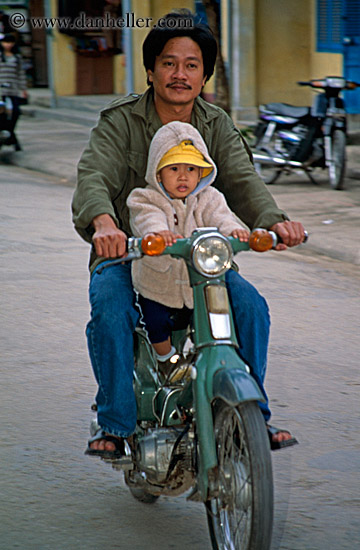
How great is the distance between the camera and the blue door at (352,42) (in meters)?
14.4

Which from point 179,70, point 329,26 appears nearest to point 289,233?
point 179,70

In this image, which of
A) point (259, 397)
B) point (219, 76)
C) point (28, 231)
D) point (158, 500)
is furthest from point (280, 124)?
point (259, 397)

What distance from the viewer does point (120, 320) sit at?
3.18 metres

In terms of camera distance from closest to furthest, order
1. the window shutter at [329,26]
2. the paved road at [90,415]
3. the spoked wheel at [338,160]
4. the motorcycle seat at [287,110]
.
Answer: the paved road at [90,415] < the spoked wheel at [338,160] < the motorcycle seat at [287,110] < the window shutter at [329,26]

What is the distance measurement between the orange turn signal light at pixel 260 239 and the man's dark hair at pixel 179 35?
0.90 meters

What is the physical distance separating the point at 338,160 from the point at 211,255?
27.0ft

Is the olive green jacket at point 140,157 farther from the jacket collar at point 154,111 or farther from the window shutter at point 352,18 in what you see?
the window shutter at point 352,18

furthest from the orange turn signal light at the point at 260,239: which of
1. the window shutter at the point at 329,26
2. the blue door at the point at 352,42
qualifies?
the window shutter at the point at 329,26

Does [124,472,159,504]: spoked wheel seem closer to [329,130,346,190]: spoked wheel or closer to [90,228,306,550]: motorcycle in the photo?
[90,228,306,550]: motorcycle

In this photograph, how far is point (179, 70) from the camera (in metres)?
3.50

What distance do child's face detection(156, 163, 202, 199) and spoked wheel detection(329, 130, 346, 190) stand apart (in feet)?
25.4

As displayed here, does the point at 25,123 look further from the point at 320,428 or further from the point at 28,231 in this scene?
the point at 320,428

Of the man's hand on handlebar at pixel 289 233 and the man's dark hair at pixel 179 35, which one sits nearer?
the man's hand on handlebar at pixel 289 233

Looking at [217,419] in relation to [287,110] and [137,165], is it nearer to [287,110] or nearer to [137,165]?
[137,165]
